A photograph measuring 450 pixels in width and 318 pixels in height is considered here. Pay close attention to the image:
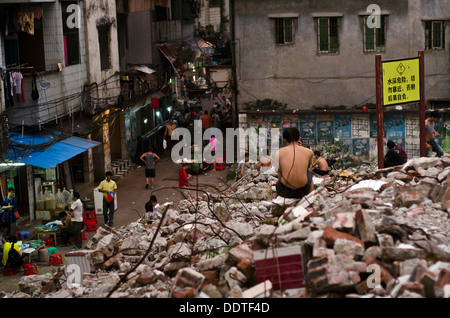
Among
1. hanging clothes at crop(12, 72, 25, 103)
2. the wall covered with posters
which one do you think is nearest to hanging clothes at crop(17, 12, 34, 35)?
hanging clothes at crop(12, 72, 25, 103)

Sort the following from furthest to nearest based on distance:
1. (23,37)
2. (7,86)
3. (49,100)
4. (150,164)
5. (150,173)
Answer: (150,173) < (150,164) < (23,37) < (49,100) < (7,86)

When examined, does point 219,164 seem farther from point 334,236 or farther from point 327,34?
point 334,236

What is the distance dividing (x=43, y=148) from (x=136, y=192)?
475 cm

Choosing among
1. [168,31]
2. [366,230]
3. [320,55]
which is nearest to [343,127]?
[320,55]

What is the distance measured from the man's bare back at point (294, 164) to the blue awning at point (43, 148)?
8.40m

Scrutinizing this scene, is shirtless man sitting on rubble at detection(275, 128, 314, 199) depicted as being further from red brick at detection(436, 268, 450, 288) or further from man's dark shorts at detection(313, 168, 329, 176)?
man's dark shorts at detection(313, 168, 329, 176)

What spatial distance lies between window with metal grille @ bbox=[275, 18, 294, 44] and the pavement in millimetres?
4566

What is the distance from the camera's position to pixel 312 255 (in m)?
7.31

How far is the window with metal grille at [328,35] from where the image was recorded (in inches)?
902

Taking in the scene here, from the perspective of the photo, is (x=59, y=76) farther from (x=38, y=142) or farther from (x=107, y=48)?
(x=107, y=48)

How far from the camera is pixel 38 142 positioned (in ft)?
60.6

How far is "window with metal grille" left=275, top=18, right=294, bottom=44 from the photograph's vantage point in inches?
906

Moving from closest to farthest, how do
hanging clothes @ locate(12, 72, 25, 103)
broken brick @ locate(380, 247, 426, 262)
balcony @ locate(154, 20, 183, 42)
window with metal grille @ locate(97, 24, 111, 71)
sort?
broken brick @ locate(380, 247, 426, 262)
hanging clothes @ locate(12, 72, 25, 103)
window with metal grille @ locate(97, 24, 111, 71)
balcony @ locate(154, 20, 183, 42)

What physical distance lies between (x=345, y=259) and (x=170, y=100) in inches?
1114
